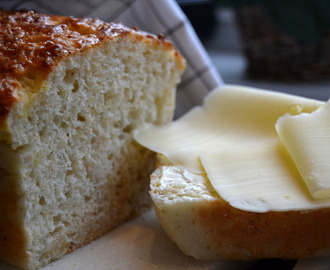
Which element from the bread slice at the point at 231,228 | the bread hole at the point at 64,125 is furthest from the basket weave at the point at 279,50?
the bread hole at the point at 64,125

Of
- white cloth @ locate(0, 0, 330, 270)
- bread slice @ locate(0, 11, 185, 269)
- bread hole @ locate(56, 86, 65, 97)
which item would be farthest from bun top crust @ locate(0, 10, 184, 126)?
white cloth @ locate(0, 0, 330, 270)

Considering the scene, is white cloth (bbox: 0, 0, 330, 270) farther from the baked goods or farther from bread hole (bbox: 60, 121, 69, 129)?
bread hole (bbox: 60, 121, 69, 129)

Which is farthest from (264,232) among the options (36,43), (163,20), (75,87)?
(163,20)

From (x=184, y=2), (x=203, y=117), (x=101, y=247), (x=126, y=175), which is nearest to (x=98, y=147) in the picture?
(x=126, y=175)

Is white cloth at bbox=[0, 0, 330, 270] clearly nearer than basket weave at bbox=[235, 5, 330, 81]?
Yes

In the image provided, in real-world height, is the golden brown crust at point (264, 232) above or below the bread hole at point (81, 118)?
below

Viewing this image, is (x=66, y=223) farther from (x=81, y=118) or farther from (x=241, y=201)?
(x=241, y=201)

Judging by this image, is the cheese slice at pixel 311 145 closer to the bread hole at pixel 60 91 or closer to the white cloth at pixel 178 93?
the white cloth at pixel 178 93

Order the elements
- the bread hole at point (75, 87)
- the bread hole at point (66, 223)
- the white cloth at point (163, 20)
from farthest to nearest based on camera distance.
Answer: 1. the white cloth at point (163, 20)
2. the bread hole at point (66, 223)
3. the bread hole at point (75, 87)
